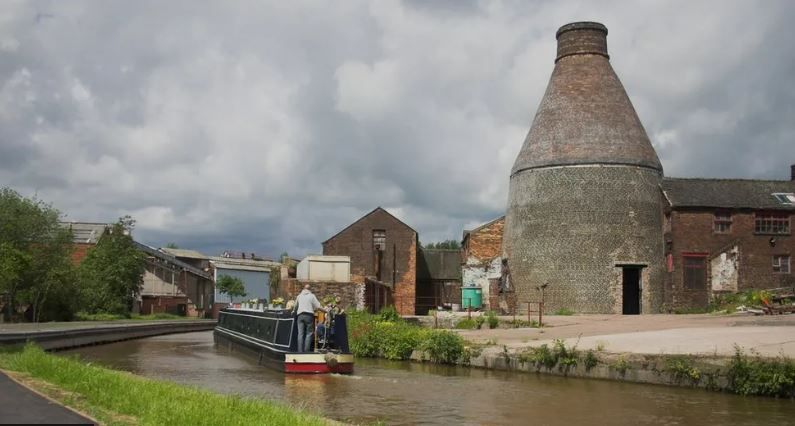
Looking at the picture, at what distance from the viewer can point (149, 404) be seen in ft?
28.6

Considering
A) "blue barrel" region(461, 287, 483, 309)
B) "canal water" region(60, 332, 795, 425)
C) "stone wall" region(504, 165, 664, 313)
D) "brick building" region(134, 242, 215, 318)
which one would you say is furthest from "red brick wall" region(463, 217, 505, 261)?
"canal water" region(60, 332, 795, 425)

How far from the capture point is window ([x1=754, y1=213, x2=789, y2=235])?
36844 millimetres

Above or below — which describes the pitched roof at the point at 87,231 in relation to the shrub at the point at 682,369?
above

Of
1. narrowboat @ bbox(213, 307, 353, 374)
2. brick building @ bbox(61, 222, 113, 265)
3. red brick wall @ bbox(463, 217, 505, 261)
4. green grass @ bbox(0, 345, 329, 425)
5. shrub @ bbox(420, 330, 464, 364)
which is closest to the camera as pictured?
green grass @ bbox(0, 345, 329, 425)

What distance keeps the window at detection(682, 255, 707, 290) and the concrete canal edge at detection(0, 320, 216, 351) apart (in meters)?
25.4

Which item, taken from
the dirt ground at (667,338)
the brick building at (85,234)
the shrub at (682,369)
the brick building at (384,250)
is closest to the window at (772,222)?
the dirt ground at (667,338)

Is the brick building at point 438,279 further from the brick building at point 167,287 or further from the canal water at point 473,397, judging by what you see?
the canal water at point 473,397

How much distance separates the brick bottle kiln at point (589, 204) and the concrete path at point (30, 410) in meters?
30.7

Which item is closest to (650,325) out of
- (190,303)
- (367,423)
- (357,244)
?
(367,423)

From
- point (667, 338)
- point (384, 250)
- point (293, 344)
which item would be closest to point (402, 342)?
point (293, 344)

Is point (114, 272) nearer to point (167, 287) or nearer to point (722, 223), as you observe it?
point (167, 287)

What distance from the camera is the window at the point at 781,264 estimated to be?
36594 mm

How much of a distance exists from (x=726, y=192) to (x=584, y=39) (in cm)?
1070

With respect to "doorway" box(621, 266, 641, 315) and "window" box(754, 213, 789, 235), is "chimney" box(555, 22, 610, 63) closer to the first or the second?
"window" box(754, 213, 789, 235)
